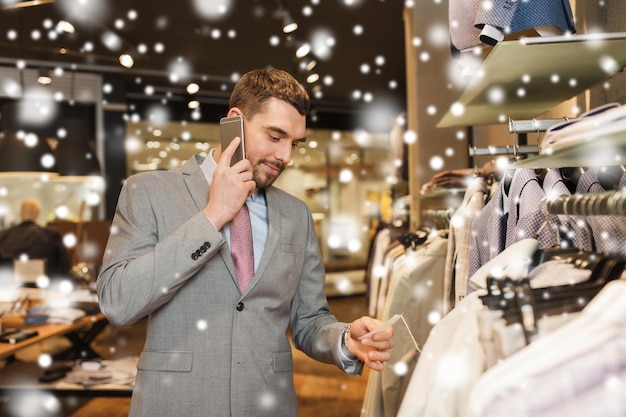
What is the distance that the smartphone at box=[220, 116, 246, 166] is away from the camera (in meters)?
1.55

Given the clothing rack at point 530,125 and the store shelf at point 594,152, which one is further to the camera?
the clothing rack at point 530,125

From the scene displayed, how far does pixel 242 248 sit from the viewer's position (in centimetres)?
165

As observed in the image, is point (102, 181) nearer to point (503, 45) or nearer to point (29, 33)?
point (29, 33)

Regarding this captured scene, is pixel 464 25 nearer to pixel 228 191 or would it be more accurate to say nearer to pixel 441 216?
pixel 228 191

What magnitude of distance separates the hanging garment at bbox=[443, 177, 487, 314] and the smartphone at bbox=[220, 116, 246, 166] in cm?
90

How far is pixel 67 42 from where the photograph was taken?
21.9 feet

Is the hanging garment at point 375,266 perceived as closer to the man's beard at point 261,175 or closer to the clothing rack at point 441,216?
the clothing rack at point 441,216

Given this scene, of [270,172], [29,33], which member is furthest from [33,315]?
[29,33]

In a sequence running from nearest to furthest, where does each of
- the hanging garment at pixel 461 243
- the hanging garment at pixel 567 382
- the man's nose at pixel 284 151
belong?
the hanging garment at pixel 567 382 → the man's nose at pixel 284 151 → the hanging garment at pixel 461 243

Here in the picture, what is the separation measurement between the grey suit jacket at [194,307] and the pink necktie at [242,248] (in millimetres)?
37

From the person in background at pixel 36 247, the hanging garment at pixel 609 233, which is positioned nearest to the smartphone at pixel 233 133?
the hanging garment at pixel 609 233

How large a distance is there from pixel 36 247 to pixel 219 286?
409cm

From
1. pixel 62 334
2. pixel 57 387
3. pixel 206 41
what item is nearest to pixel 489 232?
pixel 57 387

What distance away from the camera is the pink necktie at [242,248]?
1610 mm
